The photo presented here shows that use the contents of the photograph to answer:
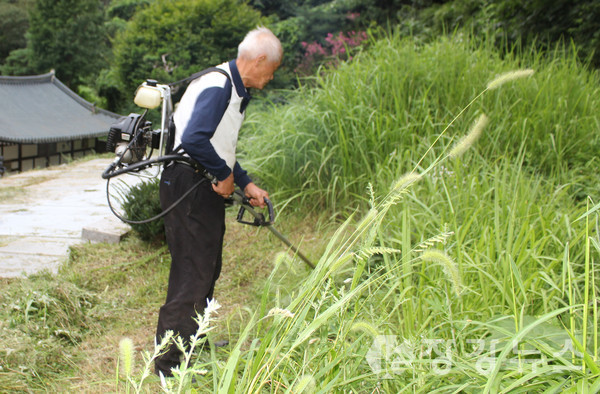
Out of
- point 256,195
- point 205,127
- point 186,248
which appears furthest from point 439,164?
point 186,248

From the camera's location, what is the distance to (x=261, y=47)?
2463mm

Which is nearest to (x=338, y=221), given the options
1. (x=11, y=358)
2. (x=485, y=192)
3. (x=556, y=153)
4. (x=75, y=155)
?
(x=485, y=192)

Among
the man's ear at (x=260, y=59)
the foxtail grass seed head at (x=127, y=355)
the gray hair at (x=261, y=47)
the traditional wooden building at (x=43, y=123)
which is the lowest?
the traditional wooden building at (x=43, y=123)

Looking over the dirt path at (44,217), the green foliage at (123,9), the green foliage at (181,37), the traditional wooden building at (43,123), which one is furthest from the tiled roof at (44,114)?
the dirt path at (44,217)

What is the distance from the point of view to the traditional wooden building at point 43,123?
23.7 metres

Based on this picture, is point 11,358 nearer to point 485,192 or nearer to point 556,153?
point 485,192

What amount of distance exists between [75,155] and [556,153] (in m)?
27.8

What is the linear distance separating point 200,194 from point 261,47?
0.76m

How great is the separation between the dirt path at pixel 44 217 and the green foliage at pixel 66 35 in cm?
3020

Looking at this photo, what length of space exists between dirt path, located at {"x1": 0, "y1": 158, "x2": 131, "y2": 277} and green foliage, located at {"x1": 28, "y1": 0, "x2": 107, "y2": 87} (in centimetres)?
3020

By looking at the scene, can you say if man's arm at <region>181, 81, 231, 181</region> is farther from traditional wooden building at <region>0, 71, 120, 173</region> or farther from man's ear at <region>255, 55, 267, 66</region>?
traditional wooden building at <region>0, 71, 120, 173</region>

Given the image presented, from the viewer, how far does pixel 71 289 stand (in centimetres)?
332

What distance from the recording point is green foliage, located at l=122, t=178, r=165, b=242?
14.9 ft

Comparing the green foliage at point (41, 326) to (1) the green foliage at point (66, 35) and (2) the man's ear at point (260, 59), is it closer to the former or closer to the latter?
(2) the man's ear at point (260, 59)
